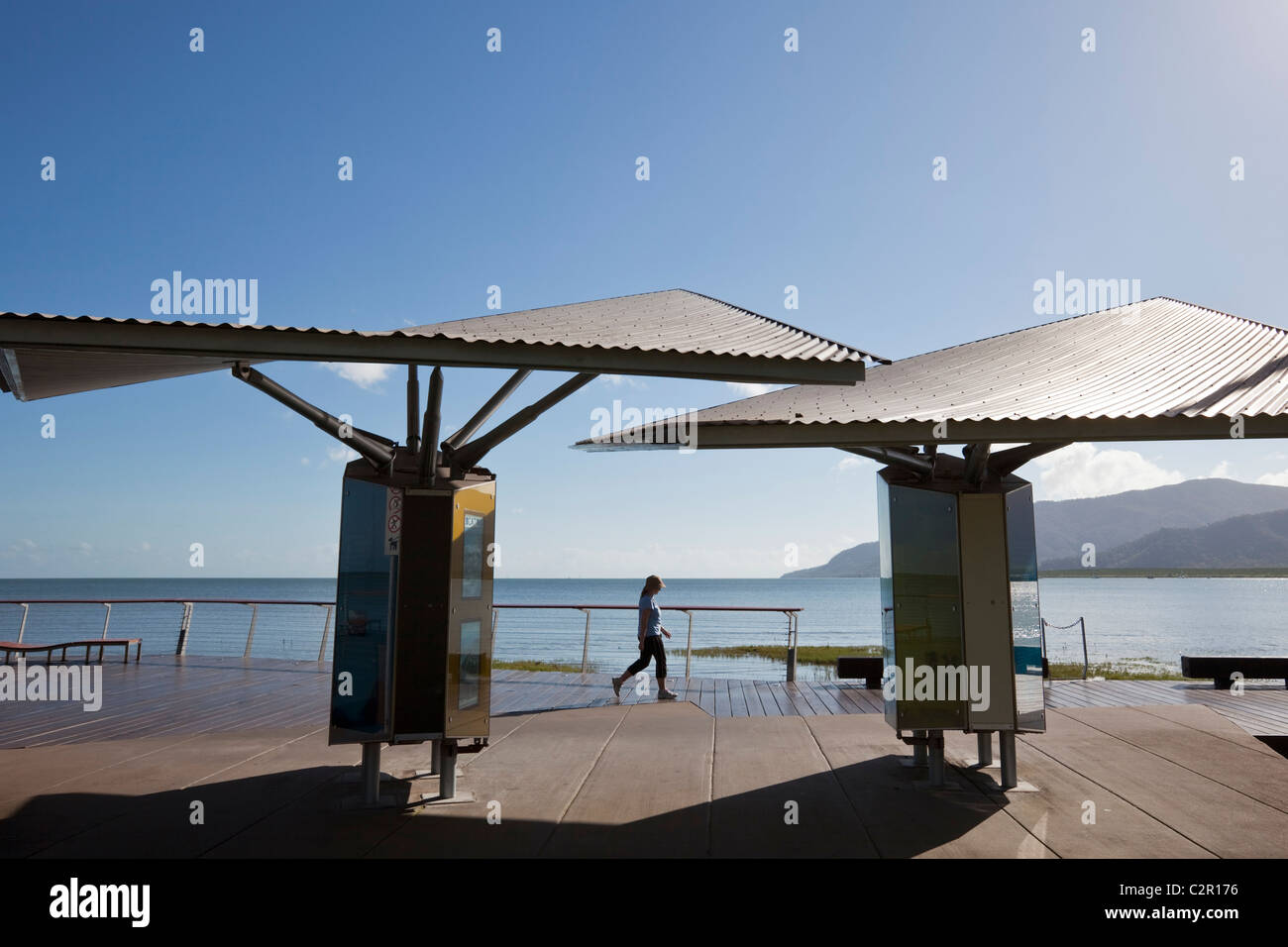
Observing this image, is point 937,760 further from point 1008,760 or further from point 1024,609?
point 1024,609

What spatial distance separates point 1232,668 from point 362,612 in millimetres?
11552

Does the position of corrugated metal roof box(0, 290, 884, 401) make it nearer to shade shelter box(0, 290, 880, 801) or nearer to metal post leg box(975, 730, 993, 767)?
shade shelter box(0, 290, 880, 801)

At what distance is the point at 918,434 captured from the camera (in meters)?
5.19

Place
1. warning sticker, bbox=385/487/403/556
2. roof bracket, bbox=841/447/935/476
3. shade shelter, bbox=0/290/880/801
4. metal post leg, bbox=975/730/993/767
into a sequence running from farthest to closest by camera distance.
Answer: metal post leg, bbox=975/730/993/767, roof bracket, bbox=841/447/935/476, warning sticker, bbox=385/487/403/556, shade shelter, bbox=0/290/880/801

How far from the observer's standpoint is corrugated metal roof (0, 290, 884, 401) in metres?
4.20

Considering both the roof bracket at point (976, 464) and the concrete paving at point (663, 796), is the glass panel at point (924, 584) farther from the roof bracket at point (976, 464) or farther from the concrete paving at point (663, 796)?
the concrete paving at point (663, 796)

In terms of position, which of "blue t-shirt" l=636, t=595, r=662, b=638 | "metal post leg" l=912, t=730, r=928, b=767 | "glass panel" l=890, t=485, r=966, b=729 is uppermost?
"glass panel" l=890, t=485, r=966, b=729

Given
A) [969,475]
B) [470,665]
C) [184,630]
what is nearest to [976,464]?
[969,475]

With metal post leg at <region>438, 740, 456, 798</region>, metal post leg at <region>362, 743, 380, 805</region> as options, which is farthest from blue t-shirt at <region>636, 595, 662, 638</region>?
metal post leg at <region>362, 743, 380, 805</region>

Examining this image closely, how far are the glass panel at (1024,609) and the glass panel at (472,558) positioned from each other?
4.16m

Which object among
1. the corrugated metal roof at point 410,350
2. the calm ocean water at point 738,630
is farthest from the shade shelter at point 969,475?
the calm ocean water at point 738,630

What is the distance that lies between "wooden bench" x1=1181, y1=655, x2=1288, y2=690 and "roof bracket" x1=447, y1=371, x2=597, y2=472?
988cm

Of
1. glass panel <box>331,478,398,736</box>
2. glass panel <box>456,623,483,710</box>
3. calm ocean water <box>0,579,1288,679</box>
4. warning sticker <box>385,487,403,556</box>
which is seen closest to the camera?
glass panel <box>331,478,398,736</box>

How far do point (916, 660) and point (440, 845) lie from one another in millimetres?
3861
